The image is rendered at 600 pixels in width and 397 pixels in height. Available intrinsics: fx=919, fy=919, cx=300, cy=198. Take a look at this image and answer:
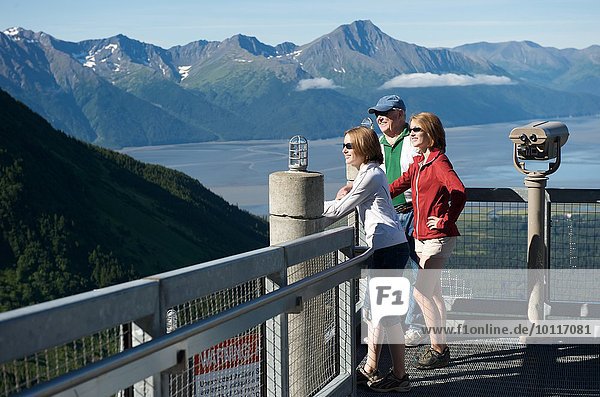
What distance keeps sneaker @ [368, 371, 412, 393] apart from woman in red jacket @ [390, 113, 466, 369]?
49 cm

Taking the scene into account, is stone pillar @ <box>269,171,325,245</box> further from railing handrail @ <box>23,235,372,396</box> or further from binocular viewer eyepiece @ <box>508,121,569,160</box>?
binocular viewer eyepiece @ <box>508,121,569,160</box>

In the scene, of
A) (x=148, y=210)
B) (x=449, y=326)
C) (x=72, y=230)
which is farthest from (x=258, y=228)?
(x=449, y=326)

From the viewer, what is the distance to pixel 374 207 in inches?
189

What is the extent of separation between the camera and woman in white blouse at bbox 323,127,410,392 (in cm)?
471

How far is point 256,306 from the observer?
3.14 metres

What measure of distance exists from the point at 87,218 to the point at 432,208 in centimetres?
11855

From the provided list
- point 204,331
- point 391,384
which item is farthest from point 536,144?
point 204,331

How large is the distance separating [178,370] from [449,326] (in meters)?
4.27

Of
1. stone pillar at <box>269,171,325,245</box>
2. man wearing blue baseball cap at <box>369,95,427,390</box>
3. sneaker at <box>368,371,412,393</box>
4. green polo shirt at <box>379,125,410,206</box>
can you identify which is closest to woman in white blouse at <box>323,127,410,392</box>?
sneaker at <box>368,371,412,393</box>

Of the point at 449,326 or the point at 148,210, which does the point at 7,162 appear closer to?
the point at 148,210

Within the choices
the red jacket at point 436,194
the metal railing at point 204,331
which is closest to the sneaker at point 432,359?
the red jacket at point 436,194

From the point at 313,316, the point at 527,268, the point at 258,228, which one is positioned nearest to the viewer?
the point at 313,316
